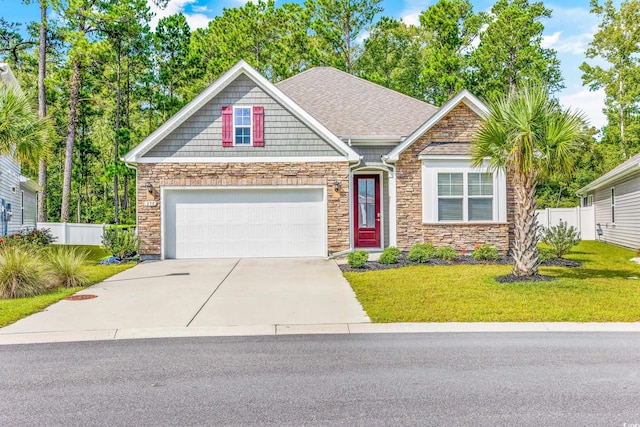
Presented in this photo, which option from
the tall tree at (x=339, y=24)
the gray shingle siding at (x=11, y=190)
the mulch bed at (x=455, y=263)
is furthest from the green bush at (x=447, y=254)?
the tall tree at (x=339, y=24)

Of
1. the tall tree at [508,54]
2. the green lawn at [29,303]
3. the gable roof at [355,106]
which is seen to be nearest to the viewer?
the green lawn at [29,303]

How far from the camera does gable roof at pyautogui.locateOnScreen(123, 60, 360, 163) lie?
15.1 meters

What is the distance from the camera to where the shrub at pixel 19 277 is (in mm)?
9742

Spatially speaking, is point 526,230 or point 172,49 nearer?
point 526,230

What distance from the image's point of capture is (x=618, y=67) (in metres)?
36.7

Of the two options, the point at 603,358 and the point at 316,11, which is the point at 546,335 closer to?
the point at 603,358

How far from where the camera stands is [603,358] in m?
5.71

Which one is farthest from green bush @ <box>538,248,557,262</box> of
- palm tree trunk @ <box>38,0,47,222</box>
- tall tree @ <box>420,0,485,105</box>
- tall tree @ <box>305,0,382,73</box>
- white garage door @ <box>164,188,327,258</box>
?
palm tree trunk @ <box>38,0,47,222</box>

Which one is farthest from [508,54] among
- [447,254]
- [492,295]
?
[492,295]

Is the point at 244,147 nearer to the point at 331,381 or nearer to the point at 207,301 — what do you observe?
the point at 207,301

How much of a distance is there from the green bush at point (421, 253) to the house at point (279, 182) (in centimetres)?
102

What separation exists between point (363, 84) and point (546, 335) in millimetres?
16146

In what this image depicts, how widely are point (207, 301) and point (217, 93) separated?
27.5 ft

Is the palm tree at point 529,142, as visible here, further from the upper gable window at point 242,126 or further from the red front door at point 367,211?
the upper gable window at point 242,126
